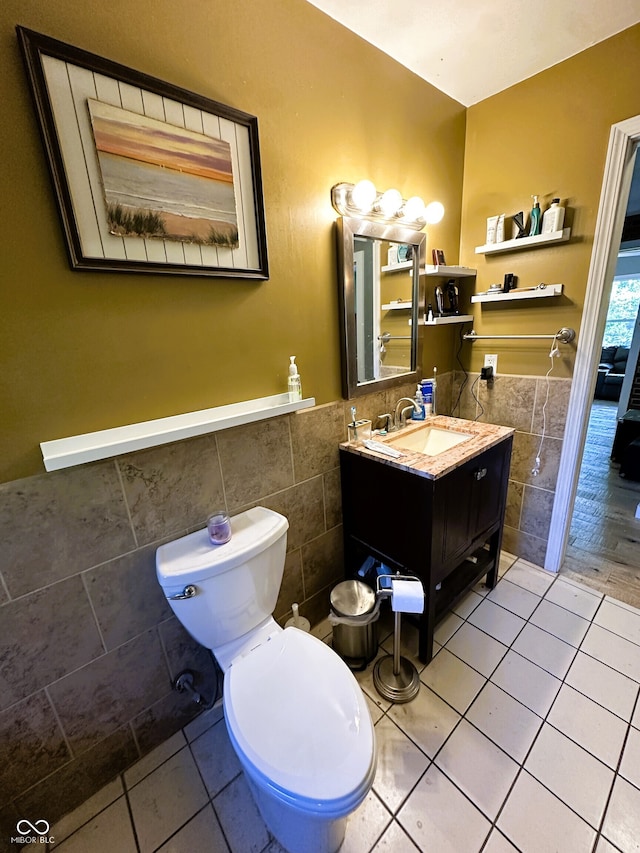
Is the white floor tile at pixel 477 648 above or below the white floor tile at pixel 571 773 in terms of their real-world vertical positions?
below

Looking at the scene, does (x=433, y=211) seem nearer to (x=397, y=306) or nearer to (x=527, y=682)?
(x=397, y=306)

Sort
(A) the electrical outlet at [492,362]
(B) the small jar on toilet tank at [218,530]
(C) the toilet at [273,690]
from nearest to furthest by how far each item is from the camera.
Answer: (C) the toilet at [273,690]
(B) the small jar on toilet tank at [218,530]
(A) the electrical outlet at [492,362]

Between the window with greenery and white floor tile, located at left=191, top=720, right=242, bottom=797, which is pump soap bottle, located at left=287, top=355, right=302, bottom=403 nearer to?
white floor tile, located at left=191, top=720, right=242, bottom=797

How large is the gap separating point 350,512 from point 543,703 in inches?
39.6

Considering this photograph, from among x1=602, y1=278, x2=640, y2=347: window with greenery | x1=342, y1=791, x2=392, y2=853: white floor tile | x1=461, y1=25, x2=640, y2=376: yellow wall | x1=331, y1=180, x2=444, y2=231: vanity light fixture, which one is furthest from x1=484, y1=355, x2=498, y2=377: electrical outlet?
x1=602, y1=278, x2=640, y2=347: window with greenery

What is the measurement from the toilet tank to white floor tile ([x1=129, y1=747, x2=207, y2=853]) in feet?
1.58

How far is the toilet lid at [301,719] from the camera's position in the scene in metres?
0.77

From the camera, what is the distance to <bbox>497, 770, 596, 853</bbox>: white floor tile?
37.1 inches

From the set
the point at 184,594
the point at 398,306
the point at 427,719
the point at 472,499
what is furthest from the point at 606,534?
the point at 184,594

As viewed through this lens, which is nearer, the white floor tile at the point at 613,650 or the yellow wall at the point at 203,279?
the yellow wall at the point at 203,279

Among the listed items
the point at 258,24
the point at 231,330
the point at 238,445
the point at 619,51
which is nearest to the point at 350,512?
the point at 238,445

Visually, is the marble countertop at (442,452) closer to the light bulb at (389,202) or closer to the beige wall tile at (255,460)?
the beige wall tile at (255,460)

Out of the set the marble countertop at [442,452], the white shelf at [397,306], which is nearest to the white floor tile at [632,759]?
the marble countertop at [442,452]

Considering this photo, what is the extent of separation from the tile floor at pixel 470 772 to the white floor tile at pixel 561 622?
0.07 feet
